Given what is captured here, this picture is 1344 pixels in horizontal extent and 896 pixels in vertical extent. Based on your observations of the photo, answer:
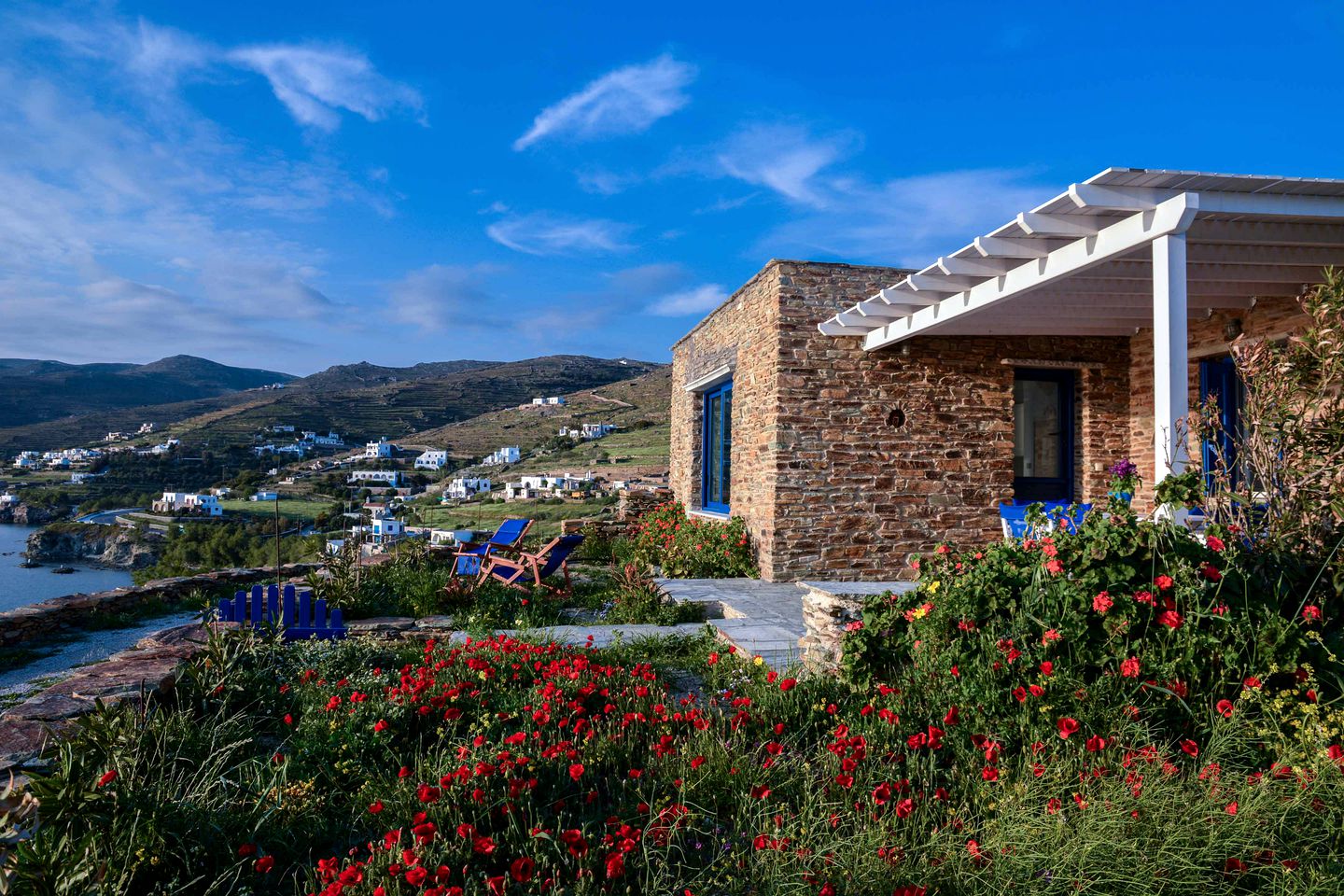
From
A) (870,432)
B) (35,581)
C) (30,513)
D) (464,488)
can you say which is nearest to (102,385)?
(30,513)

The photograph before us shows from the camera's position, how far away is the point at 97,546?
12.9 meters

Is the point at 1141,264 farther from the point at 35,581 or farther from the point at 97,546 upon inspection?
the point at 97,546

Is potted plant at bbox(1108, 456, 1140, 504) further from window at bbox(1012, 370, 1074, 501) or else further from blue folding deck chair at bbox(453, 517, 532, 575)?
blue folding deck chair at bbox(453, 517, 532, 575)

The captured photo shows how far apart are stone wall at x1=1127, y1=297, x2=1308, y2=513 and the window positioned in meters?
0.67

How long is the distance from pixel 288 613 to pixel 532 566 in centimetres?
221

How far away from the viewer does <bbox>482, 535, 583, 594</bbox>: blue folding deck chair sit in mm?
6832

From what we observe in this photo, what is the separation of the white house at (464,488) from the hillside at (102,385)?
21.1 metres

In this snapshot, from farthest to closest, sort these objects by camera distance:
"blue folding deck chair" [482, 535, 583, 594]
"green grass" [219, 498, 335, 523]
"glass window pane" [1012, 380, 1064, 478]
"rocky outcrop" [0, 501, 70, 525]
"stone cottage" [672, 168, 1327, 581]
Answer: "rocky outcrop" [0, 501, 70, 525], "green grass" [219, 498, 335, 523], "glass window pane" [1012, 380, 1064, 478], "blue folding deck chair" [482, 535, 583, 594], "stone cottage" [672, 168, 1327, 581]

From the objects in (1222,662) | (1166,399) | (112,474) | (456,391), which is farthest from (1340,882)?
(456,391)

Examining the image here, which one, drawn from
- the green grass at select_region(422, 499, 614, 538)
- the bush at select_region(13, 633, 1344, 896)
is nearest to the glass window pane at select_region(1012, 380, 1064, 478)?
the bush at select_region(13, 633, 1344, 896)

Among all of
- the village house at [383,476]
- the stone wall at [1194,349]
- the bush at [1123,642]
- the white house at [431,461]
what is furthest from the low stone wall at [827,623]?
the white house at [431,461]

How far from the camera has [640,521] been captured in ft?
36.8

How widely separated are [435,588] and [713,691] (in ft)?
12.3

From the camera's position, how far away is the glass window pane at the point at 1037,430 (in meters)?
8.27
